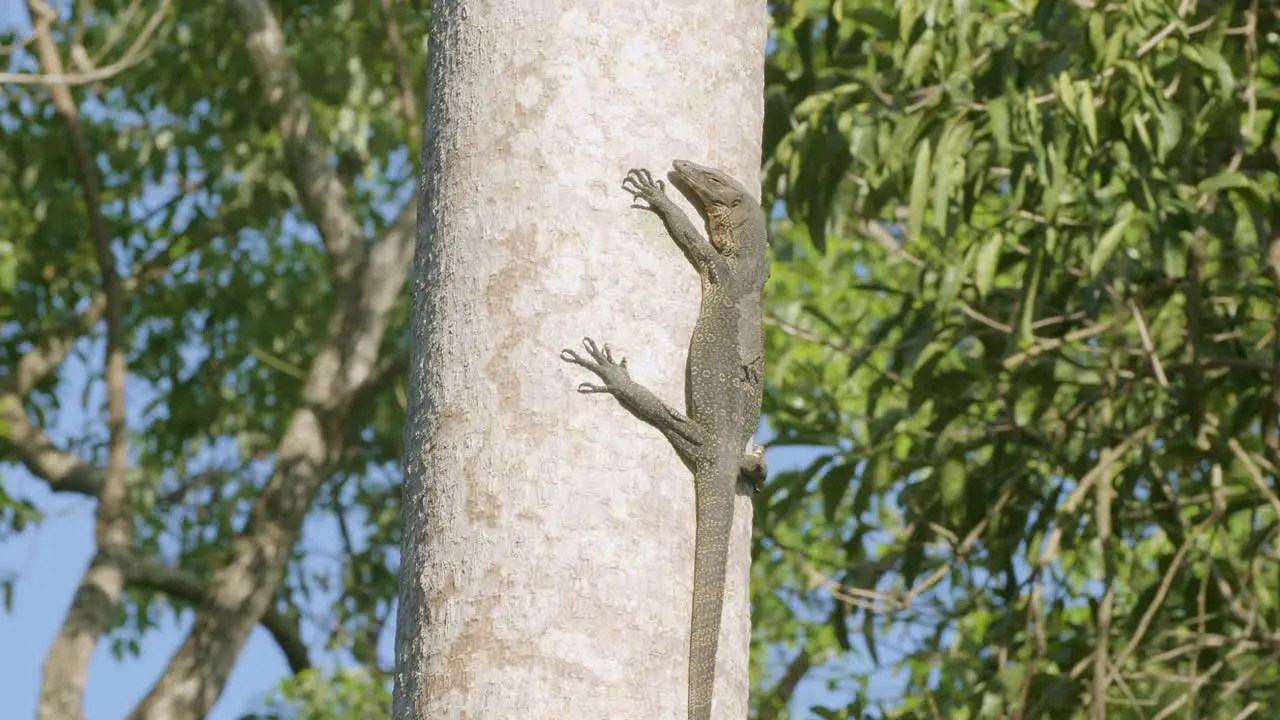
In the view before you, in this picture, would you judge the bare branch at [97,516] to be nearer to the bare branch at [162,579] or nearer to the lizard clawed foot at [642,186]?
the bare branch at [162,579]

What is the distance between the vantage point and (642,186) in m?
1.98

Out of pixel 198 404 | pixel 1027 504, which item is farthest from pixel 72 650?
pixel 1027 504

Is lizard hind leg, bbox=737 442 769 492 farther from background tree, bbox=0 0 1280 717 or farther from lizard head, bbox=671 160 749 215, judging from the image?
background tree, bbox=0 0 1280 717

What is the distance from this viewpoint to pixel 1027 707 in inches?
178

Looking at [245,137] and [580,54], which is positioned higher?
[245,137]

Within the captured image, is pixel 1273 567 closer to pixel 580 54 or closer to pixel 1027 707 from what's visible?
pixel 1027 707

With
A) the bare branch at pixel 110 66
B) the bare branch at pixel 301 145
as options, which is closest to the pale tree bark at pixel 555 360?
the bare branch at pixel 110 66

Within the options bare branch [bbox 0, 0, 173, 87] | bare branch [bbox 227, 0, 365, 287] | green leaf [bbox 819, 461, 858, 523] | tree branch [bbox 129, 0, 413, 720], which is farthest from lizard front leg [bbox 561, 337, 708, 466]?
bare branch [bbox 227, 0, 365, 287]

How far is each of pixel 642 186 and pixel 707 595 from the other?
45 cm

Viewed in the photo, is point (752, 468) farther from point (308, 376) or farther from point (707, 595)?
point (308, 376)

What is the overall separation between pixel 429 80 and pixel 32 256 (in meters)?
8.41

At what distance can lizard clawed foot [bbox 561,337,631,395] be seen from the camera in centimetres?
186

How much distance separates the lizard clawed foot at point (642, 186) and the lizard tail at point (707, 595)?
13.0 inches


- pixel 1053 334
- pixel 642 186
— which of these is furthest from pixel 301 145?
pixel 642 186
